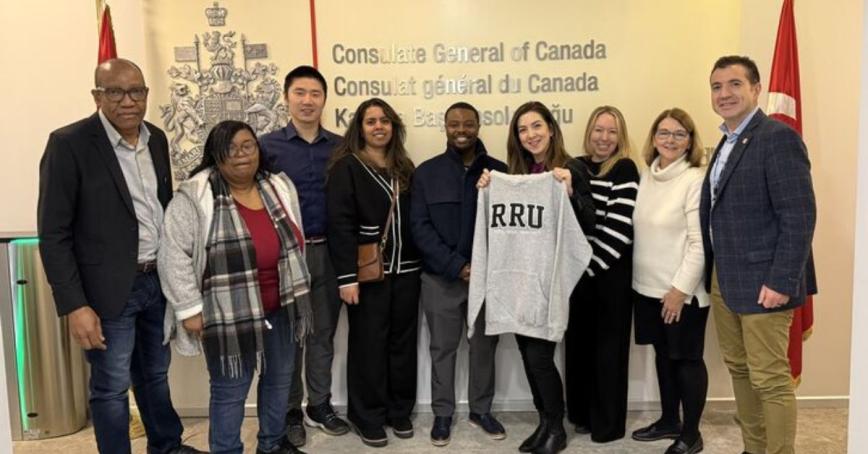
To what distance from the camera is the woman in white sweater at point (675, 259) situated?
2.80 meters

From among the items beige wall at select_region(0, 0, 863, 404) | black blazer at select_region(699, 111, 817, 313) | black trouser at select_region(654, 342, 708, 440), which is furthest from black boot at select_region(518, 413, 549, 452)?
beige wall at select_region(0, 0, 863, 404)

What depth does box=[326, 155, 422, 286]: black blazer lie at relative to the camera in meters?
3.05

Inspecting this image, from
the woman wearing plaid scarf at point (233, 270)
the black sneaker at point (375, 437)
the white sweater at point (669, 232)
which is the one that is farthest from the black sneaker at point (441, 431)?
the white sweater at point (669, 232)

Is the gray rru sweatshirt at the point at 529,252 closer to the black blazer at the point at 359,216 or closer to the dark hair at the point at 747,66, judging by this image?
the black blazer at the point at 359,216

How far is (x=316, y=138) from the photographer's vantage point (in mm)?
3246

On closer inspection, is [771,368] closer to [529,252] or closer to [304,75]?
[529,252]

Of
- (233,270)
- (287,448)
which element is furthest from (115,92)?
(287,448)

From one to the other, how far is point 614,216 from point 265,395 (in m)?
1.84

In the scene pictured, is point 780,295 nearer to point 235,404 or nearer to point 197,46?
point 235,404

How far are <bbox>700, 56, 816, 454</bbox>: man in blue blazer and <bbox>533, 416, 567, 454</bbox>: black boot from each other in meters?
0.90

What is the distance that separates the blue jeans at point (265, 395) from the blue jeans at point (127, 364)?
1.15 feet

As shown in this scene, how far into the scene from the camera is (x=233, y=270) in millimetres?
2484

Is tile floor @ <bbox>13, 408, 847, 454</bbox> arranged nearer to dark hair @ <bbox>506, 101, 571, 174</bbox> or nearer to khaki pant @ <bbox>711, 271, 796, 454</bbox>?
khaki pant @ <bbox>711, 271, 796, 454</bbox>

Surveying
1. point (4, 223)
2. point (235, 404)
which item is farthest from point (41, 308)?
point (235, 404)
